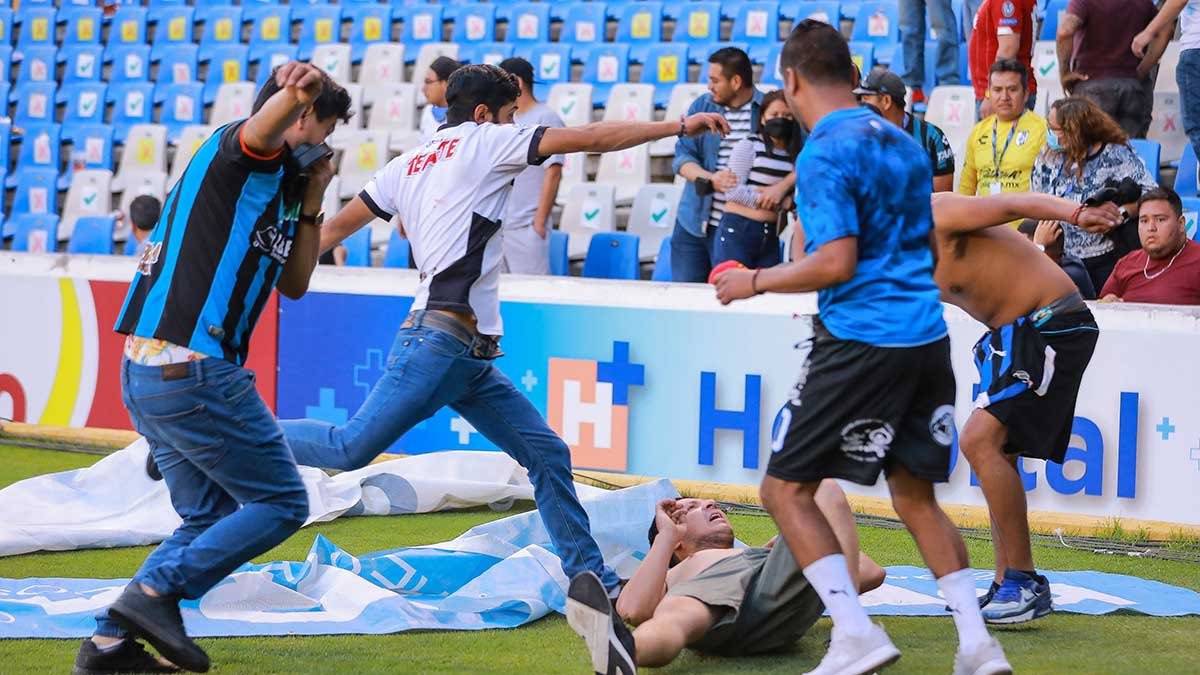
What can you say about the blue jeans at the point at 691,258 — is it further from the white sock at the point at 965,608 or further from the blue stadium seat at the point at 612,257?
the white sock at the point at 965,608

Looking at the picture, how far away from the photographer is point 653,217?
10.9m

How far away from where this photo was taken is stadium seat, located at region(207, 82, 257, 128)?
14047 mm

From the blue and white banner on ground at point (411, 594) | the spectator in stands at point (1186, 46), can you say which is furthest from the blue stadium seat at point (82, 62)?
the blue and white banner on ground at point (411, 594)

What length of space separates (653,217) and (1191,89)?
138 inches

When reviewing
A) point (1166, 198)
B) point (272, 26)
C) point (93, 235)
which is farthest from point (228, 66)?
point (1166, 198)

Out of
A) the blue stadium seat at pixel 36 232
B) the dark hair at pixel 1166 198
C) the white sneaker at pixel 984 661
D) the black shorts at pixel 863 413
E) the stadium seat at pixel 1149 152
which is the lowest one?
the white sneaker at pixel 984 661

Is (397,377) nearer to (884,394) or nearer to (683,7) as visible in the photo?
(884,394)

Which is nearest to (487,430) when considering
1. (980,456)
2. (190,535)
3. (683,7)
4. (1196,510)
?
(190,535)

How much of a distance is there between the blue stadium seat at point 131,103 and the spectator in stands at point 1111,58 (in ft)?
28.9

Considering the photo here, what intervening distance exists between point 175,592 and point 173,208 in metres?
1.02

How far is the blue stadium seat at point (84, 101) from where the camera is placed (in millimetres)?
15156

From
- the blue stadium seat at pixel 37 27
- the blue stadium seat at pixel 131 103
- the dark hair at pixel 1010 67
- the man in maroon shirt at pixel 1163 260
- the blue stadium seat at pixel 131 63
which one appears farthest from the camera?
the blue stadium seat at pixel 37 27

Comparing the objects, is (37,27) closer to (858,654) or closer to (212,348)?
(212,348)

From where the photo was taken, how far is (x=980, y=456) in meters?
5.32
